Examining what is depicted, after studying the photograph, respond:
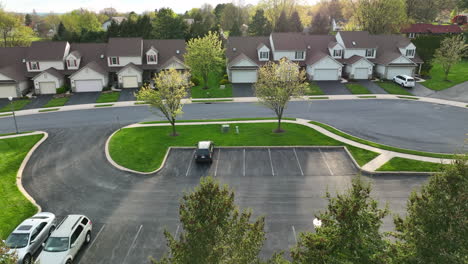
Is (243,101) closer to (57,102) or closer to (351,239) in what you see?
(57,102)

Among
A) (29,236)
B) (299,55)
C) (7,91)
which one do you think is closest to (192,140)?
(29,236)

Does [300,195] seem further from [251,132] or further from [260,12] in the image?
[260,12]

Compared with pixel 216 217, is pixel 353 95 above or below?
below

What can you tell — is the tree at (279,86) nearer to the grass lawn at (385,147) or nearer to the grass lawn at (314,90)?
the grass lawn at (385,147)

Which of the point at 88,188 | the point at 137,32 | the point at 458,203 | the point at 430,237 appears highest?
the point at 137,32

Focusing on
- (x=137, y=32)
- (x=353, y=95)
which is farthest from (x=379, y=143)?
(x=137, y=32)

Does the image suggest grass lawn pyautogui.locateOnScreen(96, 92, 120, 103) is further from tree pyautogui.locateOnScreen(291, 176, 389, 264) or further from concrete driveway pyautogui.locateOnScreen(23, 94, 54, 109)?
tree pyautogui.locateOnScreen(291, 176, 389, 264)

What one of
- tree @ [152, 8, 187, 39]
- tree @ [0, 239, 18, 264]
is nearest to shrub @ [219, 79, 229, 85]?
tree @ [152, 8, 187, 39]
